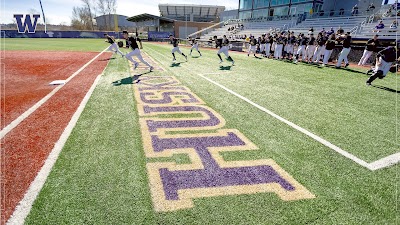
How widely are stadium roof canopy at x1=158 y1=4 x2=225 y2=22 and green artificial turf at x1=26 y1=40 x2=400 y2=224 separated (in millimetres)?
86929

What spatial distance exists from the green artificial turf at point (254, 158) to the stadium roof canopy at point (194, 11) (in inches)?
3422

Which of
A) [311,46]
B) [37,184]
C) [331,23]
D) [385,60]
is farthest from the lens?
[331,23]

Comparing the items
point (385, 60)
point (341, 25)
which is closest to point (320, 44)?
point (385, 60)

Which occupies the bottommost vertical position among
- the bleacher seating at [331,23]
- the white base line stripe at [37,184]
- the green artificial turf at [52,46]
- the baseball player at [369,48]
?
the white base line stripe at [37,184]

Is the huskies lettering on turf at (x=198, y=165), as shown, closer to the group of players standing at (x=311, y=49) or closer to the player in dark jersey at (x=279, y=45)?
the group of players standing at (x=311, y=49)

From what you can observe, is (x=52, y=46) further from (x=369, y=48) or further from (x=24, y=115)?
(x=369, y=48)

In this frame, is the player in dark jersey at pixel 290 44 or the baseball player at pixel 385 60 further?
the player in dark jersey at pixel 290 44

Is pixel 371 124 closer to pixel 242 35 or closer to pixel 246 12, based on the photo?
pixel 242 35

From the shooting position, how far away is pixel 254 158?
3646 millimetres

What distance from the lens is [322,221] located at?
2.40 m

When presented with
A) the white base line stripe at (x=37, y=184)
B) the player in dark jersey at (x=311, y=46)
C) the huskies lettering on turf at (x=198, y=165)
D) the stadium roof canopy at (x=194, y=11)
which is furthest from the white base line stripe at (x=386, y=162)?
the stadium roof canopy at (x=194, y=11)

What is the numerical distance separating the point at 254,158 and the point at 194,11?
92158 millimetres

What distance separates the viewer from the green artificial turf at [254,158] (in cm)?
245

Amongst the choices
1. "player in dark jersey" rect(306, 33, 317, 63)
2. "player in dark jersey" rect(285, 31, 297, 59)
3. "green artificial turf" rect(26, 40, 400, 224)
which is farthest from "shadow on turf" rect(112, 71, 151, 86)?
"player in dark jersey" rect(285, 31, 297, 59)
